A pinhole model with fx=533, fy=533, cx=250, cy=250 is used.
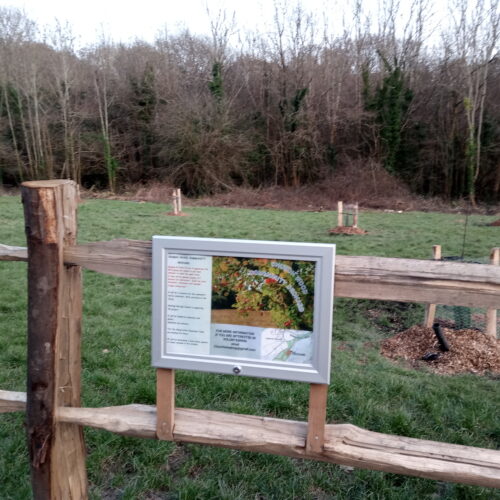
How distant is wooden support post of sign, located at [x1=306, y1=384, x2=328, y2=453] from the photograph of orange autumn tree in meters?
0.27

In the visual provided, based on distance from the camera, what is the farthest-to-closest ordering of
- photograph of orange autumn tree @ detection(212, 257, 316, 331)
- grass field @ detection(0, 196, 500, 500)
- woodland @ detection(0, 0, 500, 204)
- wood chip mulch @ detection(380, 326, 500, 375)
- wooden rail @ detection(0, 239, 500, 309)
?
woodland @ detection(0, 0, 500, 204), wood chip mulch @ detection(380, 326, 500, 375), grass field @ detection(0, 196, 500, 500), photograph of orange autumn tree @ detection(212, 257, 316, 331), wooden rail @ detection(0, 239, 500, 309)

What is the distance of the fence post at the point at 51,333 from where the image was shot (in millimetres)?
2375

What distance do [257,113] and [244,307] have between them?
32.2m

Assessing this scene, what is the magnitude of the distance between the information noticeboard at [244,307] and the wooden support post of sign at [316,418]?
0.24 feet

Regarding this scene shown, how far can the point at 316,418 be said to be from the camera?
225 cm

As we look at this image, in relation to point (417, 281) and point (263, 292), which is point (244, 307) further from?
point (417, 281)

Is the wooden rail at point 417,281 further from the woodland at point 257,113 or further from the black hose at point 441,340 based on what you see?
the woodland at point 257,113

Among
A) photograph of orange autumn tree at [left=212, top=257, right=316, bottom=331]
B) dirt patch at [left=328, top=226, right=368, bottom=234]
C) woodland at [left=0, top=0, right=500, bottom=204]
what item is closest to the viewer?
photograph of orange autumn tree at [left=212, top=257, right=316, bottom=331]

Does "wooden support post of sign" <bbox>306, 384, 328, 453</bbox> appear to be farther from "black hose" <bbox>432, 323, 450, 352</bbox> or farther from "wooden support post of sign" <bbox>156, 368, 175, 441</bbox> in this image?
"black hose" <bbox>432, 323, 450, 352</bbox>

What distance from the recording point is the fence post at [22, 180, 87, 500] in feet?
7.79

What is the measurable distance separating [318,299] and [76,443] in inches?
57.6

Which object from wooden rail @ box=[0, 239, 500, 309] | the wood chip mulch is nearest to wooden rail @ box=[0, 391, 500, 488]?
wooden rail @ box=[0, 239, 500, 309]

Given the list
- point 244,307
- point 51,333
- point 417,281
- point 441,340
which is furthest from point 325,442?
point 441,340

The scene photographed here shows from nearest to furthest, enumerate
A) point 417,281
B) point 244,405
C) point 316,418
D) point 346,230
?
1. point 417,281
2. point 316,418
3. point 244,405
4. point 346,230
